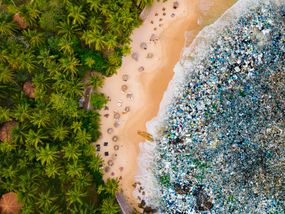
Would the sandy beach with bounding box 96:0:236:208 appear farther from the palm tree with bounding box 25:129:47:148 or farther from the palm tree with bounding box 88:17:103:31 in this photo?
the palm tree with bounding box 25:129:47:148

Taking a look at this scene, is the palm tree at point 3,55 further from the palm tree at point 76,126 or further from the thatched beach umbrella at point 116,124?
the thatched beach umbrella at point 116,124

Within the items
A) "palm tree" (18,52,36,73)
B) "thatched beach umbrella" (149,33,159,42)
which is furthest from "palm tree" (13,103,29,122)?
"thatched beach umbrella" (149,33,159,42)

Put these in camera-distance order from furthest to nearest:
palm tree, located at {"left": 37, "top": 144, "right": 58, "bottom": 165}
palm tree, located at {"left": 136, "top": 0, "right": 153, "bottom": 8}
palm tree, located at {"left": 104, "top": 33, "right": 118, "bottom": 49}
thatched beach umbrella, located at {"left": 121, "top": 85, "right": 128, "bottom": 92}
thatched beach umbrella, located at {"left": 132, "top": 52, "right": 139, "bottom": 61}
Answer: thatched beach umbrella, located at {"left": 132, "top": 52, "right": 139, "bottom": 61} → thatched beach umbrella, located at {"left": 121, "top": 85, "right": 128, "bottom": 92} → palm tree, located at {"left": 136, "top": 0, "right": 153, "bottom": 8} → palm tree, located at {"left": 104, "top": 33, "right": 118, "bottom": 49} → palm tree, located at {"left": 37, "top": 144, "right": 58, "bottom": 165}

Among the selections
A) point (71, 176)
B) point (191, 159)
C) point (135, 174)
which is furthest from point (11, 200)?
point (191, 159)

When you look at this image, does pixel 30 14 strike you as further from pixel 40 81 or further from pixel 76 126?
pixel 76 126

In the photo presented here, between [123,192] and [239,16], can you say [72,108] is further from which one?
[239,16]

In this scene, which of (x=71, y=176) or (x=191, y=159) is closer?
(x=71, y=176)

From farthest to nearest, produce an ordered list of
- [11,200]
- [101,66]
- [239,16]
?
[239,16] < [101,66] < [11,200]

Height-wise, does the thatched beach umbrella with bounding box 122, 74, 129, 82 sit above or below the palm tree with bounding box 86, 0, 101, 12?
below
